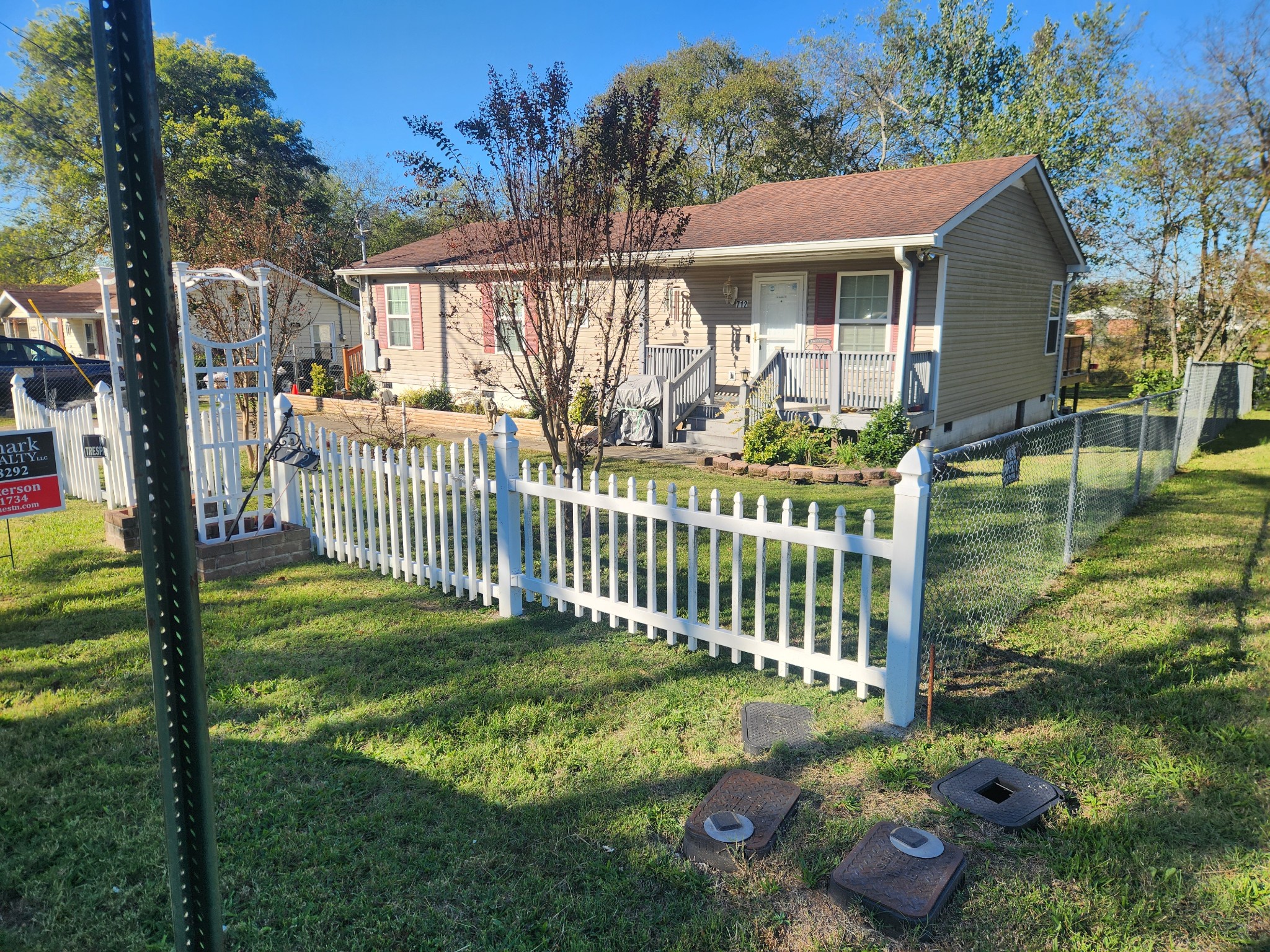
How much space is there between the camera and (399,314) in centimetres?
1994

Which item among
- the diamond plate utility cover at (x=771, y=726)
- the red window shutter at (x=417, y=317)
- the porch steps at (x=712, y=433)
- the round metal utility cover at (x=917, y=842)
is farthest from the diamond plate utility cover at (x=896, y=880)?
the red window shutter at (x=417, y=317)

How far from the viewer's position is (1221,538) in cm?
748

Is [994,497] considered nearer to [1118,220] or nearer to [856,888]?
[856,888]

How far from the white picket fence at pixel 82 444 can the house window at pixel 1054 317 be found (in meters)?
17.5

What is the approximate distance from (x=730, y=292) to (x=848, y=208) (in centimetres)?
247

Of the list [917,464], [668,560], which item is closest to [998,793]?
[917,464]

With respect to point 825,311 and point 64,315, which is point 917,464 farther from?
point 64,315

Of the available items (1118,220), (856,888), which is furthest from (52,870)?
(1118,220)

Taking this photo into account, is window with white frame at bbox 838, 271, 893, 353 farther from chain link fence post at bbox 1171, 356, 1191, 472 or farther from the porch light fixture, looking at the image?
chain link fence post at bbox 1171, 356, 1191, 472

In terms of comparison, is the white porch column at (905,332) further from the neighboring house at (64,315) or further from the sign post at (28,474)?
the neighboring house at (64,315)

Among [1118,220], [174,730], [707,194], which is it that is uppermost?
[707,194]

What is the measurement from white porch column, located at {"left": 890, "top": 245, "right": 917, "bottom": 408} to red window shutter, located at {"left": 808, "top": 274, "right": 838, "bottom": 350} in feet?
5.54

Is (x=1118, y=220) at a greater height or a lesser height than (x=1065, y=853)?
greater

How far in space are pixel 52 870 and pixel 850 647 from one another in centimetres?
408
